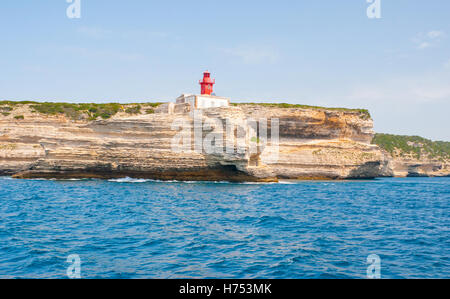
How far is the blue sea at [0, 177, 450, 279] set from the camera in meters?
8.32

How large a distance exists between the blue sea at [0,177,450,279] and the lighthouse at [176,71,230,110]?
898 inches

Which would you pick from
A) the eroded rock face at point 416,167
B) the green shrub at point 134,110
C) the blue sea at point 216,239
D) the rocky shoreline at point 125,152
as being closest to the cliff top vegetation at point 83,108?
the green shrub at point 134,110

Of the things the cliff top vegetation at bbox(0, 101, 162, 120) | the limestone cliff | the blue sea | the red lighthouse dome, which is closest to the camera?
the blue sea

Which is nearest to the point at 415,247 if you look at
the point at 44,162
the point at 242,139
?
the point at 242,139

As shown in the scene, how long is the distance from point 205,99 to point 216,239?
31.6m

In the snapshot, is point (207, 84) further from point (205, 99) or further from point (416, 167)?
point (416, 167)

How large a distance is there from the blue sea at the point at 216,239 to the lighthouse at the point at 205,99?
22807 mm

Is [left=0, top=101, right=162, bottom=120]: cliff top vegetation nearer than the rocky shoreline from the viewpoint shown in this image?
No

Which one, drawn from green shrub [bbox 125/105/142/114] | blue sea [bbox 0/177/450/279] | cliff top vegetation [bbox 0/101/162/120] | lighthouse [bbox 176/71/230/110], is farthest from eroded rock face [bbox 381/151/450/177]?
blue sea [bbox 0/177/450/279]

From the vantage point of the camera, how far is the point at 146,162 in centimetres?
3347

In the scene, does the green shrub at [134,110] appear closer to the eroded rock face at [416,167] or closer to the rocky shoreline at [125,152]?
the rocky shoreline at [125,152]

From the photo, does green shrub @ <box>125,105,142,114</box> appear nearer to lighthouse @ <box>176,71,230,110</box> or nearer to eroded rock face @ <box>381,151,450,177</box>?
lighthouse @ <box>176,71,230,110</box>

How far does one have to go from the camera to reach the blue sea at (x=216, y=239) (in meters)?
8.32
